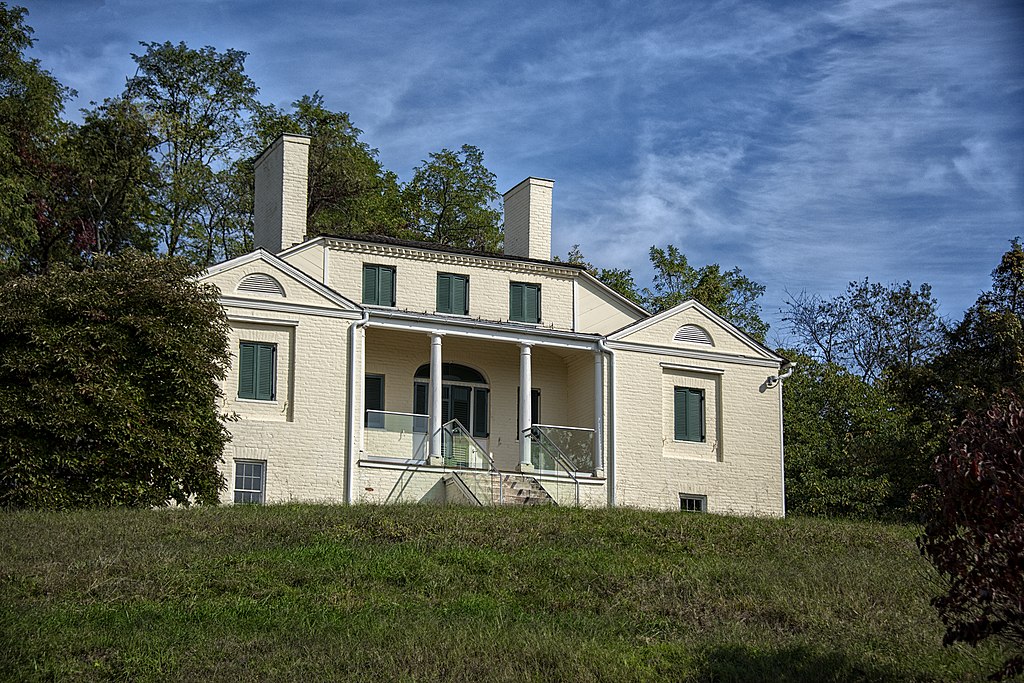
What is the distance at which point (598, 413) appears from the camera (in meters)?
31.8

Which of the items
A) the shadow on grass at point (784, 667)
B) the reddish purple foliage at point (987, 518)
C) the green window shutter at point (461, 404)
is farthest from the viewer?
the green window shutter at point (461, 404)

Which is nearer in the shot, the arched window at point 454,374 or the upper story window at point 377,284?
the upper story window at point 377,284

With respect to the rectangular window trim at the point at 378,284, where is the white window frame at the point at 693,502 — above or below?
below

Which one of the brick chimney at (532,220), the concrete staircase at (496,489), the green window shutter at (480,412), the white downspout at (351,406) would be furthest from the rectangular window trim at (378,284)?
the concrete staircase at (496,489)

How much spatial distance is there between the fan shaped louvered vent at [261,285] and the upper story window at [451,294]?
4.77 metres

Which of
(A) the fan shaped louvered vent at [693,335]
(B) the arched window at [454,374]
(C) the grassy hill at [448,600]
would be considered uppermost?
(A) the fan shaped louvered vent at [693,335]

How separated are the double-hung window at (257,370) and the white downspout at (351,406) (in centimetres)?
167

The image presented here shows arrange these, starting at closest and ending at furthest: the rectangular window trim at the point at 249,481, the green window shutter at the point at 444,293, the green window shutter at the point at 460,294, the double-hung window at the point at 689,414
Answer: the rectangular window trim at the point at 249,481
the double-hung window at the point at 689,414
the green window shutter at the point at 444,293
the green window shutter at the point at 460,294

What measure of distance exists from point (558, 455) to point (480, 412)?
308 centimetres

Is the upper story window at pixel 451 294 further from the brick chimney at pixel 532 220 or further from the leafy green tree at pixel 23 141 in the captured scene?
the leafy green tree at pixel 23 141

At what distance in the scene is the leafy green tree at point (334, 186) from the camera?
146 ft

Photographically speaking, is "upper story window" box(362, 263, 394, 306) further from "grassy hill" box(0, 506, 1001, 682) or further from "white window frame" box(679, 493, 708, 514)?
"grassy hill" box(0, 506, 1001, 682)

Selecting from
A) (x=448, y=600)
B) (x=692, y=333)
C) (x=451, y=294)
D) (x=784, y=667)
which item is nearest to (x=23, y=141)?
(x=451, y=294)

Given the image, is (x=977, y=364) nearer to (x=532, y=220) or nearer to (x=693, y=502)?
(x=693, y=502)
